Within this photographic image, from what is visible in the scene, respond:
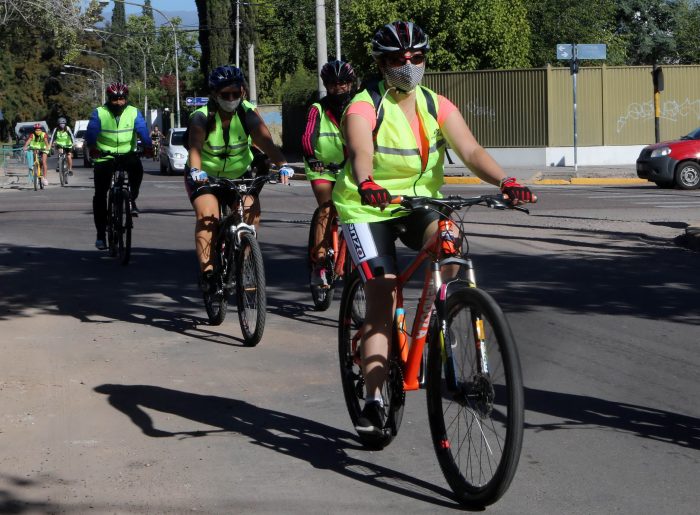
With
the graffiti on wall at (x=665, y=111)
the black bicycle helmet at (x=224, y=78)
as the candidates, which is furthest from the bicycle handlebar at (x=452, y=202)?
the graffiti on wall at (x=665, y=111)

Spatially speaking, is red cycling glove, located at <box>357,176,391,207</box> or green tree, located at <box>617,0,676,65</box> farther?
green tree, located at <box>617,0,676,65</box>

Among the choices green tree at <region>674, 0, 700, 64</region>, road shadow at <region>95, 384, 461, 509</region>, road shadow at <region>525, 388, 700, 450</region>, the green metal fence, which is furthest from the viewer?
green tree at <region>674, 0, 700, 64</region>

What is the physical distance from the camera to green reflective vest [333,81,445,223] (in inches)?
201

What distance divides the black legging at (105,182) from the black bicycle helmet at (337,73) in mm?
3977

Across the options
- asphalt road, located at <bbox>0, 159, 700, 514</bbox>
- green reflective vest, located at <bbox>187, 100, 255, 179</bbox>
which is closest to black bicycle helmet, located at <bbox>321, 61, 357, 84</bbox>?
green reflective vest, located at <bbox>187, 100, 255, 179</bbox>

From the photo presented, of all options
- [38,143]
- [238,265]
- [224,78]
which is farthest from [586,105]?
[238,265]

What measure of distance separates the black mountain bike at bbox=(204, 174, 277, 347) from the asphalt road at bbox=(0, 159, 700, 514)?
0.19m

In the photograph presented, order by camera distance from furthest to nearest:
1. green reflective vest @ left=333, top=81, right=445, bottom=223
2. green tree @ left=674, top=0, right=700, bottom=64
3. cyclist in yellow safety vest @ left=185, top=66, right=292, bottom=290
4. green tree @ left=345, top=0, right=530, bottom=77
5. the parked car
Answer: green tree @ left=674, top=0, right=700, bottom=64
green tree @ left=345, top=0, right=530, bottom=77
the parked car
cyclist in yellow safety vest @ left=185, top=66, right=292, bottom=290
green reflective vest @ left=333, top=81, right=445, bottom=223

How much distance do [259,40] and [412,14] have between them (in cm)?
3505

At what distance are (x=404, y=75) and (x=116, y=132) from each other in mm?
7888

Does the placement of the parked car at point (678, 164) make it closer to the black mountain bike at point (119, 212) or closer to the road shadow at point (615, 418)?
the black mountain bike at point (119, 212)

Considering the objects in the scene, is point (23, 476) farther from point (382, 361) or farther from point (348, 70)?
point (348, 70)

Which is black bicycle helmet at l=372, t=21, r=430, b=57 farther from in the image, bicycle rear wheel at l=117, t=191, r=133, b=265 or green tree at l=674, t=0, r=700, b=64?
green tree at l=674, t=0, r=700, b=64

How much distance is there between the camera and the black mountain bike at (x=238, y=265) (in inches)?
307
